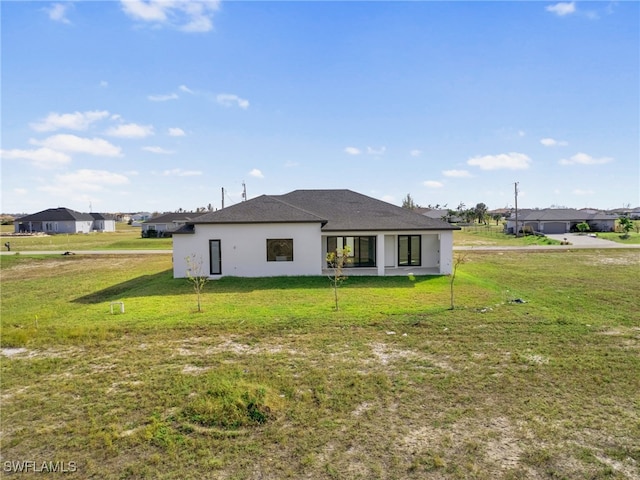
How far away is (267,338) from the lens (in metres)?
11.0

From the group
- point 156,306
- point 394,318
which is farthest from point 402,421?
point 156,306

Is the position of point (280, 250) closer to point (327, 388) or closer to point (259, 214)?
point (259, 214)

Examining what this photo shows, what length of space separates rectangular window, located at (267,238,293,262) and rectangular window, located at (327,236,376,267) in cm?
288

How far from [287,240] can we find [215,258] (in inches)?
161

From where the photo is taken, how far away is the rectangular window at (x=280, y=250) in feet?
68.6

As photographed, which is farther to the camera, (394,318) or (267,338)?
(394,318)

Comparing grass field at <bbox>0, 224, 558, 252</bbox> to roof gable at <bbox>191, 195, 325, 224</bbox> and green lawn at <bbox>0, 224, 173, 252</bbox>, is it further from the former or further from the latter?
roof gable at <bbox>191, 195, 325, 224</bbox>

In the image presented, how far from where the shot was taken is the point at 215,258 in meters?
20.8

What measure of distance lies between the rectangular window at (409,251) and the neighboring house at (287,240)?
13 centimetres

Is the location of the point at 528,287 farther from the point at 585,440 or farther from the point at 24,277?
the point at 24,277

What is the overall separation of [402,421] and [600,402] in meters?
3.93

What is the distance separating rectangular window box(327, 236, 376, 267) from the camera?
2292 cm
